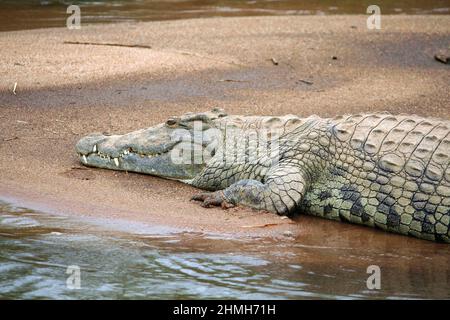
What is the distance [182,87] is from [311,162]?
11.0 ft

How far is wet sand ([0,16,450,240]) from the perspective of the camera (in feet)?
20.2

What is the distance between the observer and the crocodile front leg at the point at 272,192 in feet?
19.5

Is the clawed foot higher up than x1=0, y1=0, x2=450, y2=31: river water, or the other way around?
x1=0, y1=0, x2=450, y2=31: river water

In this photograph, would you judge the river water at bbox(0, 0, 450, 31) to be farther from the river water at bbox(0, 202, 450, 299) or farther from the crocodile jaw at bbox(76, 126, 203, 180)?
the river water at bbox(0, 202, 450, 299)

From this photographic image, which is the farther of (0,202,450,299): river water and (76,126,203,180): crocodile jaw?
(76,126,203,180): crocodile jaw

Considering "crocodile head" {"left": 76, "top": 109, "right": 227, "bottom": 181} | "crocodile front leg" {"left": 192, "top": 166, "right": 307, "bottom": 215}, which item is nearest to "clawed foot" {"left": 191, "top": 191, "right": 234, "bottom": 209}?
"crocodile front leg" {"left": 192, "top": 166, "right": 307, "bottom": 215}

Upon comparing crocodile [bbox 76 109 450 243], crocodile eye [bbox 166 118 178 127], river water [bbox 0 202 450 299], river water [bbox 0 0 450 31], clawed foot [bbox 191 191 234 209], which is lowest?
river water [bbox 0 202 450 299]

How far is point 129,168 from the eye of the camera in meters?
6.88

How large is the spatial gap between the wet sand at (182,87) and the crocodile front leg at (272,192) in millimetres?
101

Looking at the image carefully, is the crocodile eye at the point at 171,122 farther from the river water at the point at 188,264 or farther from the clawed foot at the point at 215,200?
the river water at the point at 188,264

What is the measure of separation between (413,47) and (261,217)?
5759 mm

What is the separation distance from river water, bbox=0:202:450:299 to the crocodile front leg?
0.43 metres

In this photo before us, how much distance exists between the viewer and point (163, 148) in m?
6.71

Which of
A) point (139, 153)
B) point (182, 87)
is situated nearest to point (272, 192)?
point (139, 153)
